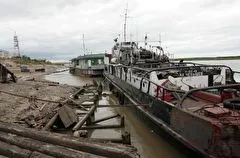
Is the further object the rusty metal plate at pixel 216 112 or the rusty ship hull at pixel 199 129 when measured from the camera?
the rusty metal plate at pixel 216 112

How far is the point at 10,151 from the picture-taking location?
19.9 ft

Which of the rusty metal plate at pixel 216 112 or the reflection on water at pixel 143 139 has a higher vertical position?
→ the rusty metal plate at pixel 216 112

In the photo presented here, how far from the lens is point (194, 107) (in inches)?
339

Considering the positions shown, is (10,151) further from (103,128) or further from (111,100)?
(111,100)

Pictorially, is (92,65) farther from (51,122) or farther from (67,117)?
(51,122)

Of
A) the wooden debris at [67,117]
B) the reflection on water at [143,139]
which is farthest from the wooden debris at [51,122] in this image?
the reflection on water at [143,139]

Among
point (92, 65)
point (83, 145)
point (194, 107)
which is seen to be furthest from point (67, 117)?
point (92, 65)

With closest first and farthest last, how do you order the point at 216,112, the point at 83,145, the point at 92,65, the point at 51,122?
the point at 83,145, the point at 216,112, the point at 51,122, the point at 92,65

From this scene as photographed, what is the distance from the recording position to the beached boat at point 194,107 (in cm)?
650

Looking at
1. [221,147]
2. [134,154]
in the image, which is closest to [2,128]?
[134,154]

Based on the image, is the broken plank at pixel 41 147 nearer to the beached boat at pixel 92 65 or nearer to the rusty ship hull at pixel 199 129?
the rusty ship hull at pixel 199 129

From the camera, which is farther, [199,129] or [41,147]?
[199,129]

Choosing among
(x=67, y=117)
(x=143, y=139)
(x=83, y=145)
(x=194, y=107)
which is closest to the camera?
(x=83, y=145)

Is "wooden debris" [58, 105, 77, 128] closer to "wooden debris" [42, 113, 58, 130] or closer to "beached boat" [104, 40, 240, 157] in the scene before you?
"wooden debris" [42, 113, 58, 130]
